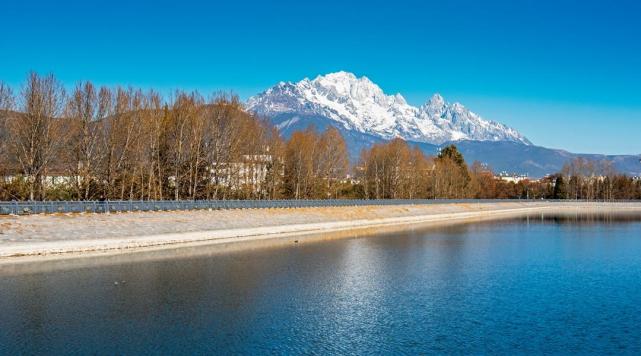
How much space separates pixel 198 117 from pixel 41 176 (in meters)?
23.4

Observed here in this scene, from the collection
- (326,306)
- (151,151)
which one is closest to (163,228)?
(151,151)

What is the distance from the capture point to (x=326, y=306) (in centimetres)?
2630

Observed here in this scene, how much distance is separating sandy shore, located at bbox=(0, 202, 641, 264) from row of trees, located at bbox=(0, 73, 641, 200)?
10.2 m

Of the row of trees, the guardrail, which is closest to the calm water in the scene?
the guardrail

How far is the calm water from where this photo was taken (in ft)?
65.8

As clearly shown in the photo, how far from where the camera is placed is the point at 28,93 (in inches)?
2306

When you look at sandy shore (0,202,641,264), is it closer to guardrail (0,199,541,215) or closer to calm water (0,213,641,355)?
guardrail (0,199,541,215)

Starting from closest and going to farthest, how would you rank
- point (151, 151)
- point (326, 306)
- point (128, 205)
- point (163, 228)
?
point (326, 306), point (163, 228), point (128, 205), point (151, 151)

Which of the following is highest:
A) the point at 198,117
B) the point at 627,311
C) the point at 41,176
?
the point at 198,117

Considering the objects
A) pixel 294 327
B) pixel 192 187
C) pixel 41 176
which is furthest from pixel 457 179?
pixel 294 327

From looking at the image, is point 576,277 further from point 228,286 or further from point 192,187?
point 192,187

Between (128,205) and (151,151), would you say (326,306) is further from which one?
(151,151)

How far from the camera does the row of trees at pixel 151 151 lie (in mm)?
57406

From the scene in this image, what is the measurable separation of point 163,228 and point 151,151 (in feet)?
68.1
